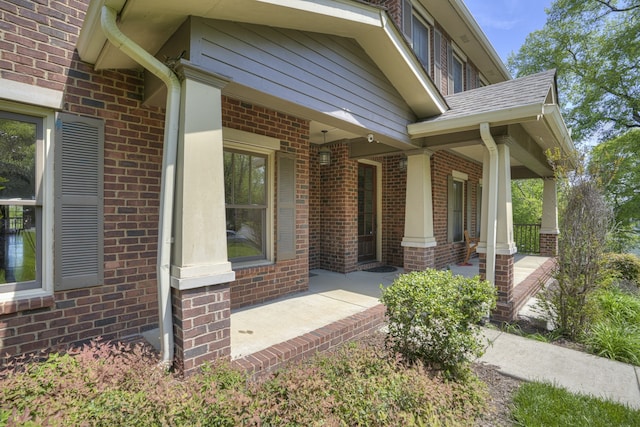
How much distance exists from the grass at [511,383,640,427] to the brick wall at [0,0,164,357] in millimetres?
3606

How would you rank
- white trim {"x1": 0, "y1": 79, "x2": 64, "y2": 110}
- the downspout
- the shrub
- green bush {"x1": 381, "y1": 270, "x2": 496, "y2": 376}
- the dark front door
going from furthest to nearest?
the dark front door
the shrub
green bush {"x1": 381, "y1": 270, "x2": 496, "y2": 376}
white trim {"x1": 0, "y1": 79, "x2": 64, "y2": 110}
the downspout

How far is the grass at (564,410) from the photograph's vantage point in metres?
2.38

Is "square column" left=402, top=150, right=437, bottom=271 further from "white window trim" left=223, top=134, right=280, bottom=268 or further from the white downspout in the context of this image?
"white window trim" left=223, top=134, right=280, bottom=268

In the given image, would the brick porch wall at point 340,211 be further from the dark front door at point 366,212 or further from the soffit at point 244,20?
the soffit at point 244,20

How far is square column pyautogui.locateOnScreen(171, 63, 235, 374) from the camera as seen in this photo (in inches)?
95.2

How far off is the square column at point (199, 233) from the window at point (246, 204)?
5.54 ft

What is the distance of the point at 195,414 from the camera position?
1902 millimetres

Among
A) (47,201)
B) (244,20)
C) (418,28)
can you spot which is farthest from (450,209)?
(47,201)

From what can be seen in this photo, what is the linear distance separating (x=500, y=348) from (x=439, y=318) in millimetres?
1550

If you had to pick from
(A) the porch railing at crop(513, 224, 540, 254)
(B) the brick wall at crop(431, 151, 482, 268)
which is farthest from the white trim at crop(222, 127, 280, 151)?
(A) the porch railing at crop(513, 224, 540, 254)

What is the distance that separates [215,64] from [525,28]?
18746 mm

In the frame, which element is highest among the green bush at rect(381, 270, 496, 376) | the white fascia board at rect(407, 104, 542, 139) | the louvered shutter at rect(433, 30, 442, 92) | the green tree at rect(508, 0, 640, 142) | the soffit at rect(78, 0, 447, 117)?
the green tree at rect(508, 0, 640, 142)

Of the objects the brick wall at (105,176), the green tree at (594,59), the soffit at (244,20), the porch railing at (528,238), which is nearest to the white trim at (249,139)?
the brick wall at (105,176)

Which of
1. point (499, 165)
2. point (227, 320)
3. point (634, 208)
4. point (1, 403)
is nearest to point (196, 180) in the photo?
point (227, 320)
